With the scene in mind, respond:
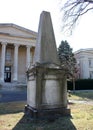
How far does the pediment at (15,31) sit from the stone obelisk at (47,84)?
1423 inches

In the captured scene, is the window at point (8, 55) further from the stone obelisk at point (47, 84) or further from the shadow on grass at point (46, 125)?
the shadow on grass at point (46, 125)

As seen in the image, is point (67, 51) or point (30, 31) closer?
point (30, 31)

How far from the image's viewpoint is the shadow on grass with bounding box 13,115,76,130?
671 cm

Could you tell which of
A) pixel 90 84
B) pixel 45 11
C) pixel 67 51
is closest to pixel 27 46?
pixel 67 51

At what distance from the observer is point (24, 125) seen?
7.18m

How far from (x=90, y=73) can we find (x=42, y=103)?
58639 millimetres

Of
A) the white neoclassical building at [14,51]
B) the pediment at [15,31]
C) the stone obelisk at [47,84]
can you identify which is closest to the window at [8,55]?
the white neoclassical building at [14,51]

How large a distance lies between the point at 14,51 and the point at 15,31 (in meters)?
4.39

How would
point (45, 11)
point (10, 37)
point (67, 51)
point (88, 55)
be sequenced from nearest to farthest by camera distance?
point (45, 11) → point (10, 37) → point (67, 51) → point (88, 55)

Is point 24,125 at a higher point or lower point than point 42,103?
lower

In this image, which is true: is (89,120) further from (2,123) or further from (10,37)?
(10,37)

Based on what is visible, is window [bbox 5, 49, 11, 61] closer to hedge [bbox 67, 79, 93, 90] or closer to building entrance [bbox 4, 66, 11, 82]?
building entrance [bbox 4, 66, 11, 82]

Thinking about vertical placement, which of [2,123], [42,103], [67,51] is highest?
[67,51]

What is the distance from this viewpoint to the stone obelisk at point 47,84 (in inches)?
325
